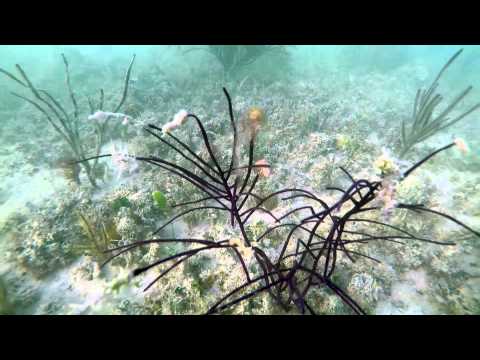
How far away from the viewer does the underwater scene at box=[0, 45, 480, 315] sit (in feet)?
7.23

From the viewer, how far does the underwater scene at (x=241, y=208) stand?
2203mm

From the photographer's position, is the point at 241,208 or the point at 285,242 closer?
the point at 285,242

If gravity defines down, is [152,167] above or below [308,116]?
below

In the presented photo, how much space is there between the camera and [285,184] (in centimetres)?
486

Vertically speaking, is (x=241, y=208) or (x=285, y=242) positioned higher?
(x=241, y=208)

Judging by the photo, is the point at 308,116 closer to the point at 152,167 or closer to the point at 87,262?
the point at 152,167

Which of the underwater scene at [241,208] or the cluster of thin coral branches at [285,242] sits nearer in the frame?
the cluster of thin coral branches at [285,242]

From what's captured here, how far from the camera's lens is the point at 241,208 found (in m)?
3.28

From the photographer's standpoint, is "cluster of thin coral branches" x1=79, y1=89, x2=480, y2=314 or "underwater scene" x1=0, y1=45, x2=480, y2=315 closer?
"cluster of thin coral branches" x1=79, y1=89, x2=480, y2=314
